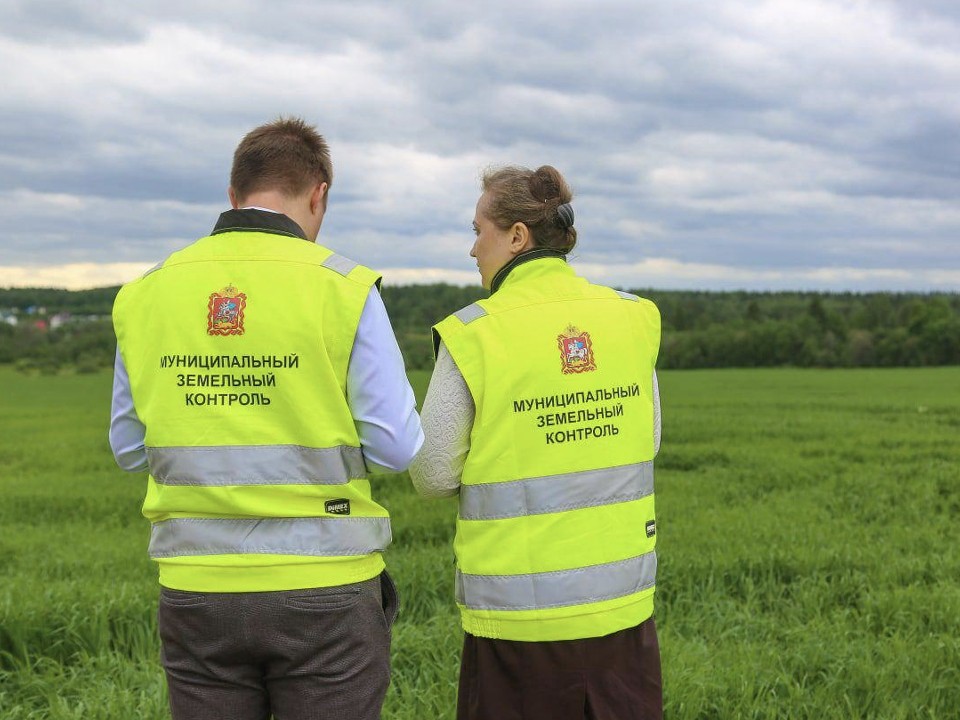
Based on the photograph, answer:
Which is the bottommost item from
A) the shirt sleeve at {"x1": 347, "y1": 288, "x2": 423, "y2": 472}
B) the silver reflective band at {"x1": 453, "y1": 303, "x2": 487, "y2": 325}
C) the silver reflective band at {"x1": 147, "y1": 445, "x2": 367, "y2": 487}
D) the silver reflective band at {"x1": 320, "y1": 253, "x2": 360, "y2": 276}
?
the silver reflective band at {"x1": 147, "y1": 445, "x2": 367, "y2": 487}

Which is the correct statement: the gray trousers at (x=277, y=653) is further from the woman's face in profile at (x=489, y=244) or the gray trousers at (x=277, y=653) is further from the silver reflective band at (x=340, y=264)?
the woman's face in profile at (x=489, y=244)

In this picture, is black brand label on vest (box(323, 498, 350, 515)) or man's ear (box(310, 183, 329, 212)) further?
man's ear (box(310, 183, 329, 212))

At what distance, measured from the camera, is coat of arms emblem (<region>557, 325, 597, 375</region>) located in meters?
2.56

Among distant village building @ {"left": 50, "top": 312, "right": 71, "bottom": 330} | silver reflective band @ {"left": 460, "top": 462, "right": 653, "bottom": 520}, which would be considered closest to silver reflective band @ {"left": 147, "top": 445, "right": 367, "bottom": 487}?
silver reflective band @ {"left": 460, "top": 462, "right": 653, "bottom": 520}

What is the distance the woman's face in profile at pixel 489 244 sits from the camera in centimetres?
270

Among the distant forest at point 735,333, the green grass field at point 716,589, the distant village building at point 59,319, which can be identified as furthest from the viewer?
the distant village building at point 59,319

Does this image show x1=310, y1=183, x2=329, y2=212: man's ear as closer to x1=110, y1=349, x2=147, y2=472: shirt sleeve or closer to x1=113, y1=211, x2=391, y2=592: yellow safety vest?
x1=113, y1=211, x2=391, y2=592: yellow safety vest

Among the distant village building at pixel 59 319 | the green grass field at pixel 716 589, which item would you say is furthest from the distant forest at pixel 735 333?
the green grass field at pixel 716 589

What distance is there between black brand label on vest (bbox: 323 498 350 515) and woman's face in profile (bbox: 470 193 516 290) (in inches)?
33.2

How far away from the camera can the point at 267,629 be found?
2.23 meters

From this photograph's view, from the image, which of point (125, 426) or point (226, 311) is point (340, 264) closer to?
point (226, 311)

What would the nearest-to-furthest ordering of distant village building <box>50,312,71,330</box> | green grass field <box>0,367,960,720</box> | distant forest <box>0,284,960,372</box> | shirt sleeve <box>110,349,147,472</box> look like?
shirt sleeve <box>110,349,147,472</box> < green grass field <box>0,367,960,720</box> < distant forest <box>0,284,960,372</box> < distant village building <box>50,312,71,330</box>

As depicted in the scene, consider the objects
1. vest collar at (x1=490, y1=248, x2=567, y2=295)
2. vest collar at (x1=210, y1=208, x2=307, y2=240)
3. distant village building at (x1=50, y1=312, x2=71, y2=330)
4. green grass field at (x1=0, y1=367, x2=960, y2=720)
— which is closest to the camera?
vest collar at (x1=210, y1=208, x2=307, y2=240)

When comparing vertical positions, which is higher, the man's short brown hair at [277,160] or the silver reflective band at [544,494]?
the man's short brown hair at [277,160]
